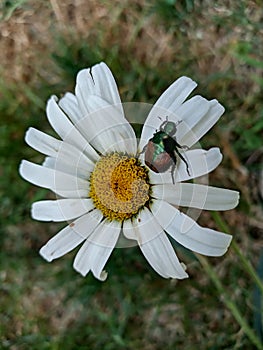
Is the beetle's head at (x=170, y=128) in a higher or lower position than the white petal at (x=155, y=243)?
higher

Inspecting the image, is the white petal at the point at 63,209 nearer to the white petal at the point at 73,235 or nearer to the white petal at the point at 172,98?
the white petal at the point at 73,235

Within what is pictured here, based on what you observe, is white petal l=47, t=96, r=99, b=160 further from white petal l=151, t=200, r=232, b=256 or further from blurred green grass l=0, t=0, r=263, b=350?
blurred green grass l=0, t=0, r=263, b=350

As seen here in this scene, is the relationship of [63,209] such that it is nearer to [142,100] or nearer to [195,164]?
[195,164]

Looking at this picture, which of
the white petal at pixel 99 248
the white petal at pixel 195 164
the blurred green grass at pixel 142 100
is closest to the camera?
the white petal at pixel 195 164

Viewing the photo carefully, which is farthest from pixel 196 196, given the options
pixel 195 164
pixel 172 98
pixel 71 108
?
pixel 71 108

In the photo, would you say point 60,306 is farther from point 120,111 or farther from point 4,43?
point 120,111

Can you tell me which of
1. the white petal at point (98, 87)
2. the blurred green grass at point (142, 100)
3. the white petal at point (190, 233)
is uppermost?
the white petal at point (98, 87)

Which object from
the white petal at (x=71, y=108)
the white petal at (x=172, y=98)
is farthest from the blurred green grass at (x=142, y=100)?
the white petal at (x=172, y=98)
